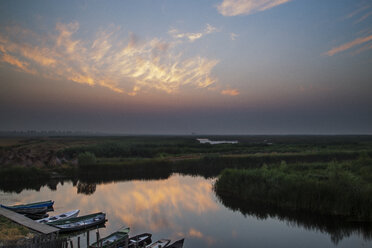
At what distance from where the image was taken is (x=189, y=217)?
1833 cm

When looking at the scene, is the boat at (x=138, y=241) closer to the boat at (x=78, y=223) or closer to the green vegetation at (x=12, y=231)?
the boat at (x=78, y=223)

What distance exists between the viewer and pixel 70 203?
21656mm

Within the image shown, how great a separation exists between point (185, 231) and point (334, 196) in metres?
9.23

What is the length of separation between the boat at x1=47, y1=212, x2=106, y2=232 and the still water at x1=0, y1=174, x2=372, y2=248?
0.64 m

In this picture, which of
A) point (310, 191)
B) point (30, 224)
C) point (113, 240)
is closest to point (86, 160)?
point (30, 224)

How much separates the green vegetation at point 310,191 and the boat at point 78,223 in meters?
10.7

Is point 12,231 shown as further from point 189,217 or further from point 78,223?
point 189,217

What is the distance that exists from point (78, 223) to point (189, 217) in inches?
280

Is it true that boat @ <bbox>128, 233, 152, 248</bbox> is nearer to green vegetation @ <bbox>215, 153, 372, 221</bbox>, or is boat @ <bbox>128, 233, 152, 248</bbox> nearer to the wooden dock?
the wooden dock

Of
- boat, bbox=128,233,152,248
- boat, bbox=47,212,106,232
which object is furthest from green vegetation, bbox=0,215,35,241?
boat, bbox=128,233,152,248

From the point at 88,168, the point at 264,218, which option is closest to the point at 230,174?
the point at 264,218

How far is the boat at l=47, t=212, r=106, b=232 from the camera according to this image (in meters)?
14.1

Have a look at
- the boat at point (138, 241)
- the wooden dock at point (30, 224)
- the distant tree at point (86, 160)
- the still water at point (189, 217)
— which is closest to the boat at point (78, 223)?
the still water at point (189, 217)

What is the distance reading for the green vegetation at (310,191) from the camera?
15.7 metres
